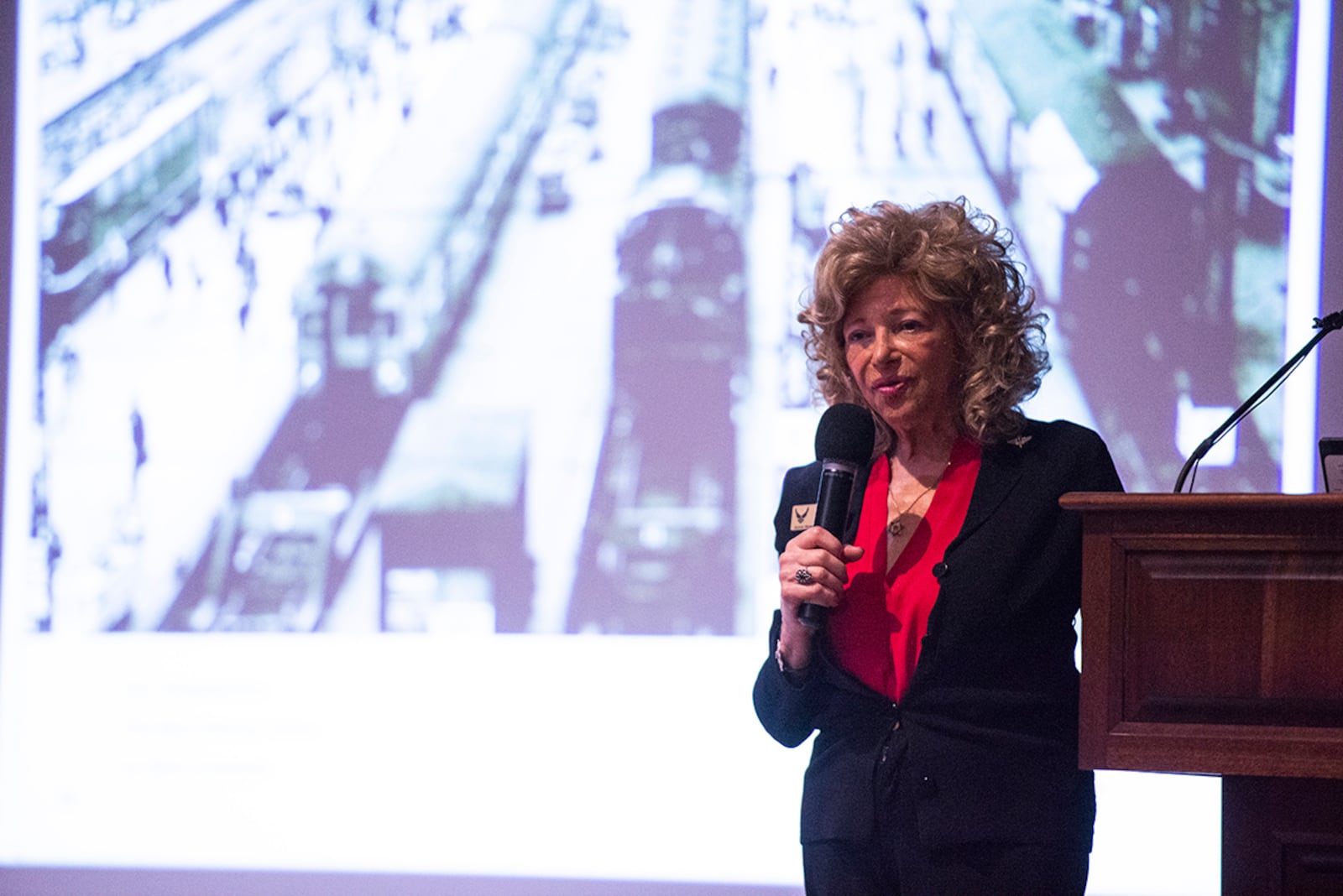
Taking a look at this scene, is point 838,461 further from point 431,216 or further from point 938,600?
point 431,216

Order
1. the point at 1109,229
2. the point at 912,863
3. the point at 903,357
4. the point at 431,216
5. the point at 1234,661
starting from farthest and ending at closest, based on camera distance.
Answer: the point at 431,216
the point at 1109,229
the point at 903,357
the point at 912,863
the point at 1234,661

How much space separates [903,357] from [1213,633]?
475 millimetres

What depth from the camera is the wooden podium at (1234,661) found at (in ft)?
3.72

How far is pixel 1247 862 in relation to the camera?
1.16 meters

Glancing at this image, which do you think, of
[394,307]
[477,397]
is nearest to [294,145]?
[394,307]

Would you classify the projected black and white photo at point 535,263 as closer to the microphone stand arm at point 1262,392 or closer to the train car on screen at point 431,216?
the train car on screen at point 431,216

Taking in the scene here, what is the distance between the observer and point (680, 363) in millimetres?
3146

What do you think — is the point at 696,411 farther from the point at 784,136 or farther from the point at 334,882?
the point at 334,882

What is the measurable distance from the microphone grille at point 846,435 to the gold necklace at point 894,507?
0.22ft

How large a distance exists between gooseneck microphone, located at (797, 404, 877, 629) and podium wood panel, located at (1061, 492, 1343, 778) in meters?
0.25

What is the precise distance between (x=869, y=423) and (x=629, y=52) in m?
2.03

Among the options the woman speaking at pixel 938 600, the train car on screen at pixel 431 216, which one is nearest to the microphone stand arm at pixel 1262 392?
the woman speaking at pixel 938 600

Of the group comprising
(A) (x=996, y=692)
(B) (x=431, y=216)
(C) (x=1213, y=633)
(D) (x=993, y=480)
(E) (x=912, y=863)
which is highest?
(B) (x=431, y=216)

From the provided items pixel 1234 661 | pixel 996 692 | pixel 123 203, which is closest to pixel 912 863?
pixel 996 692
